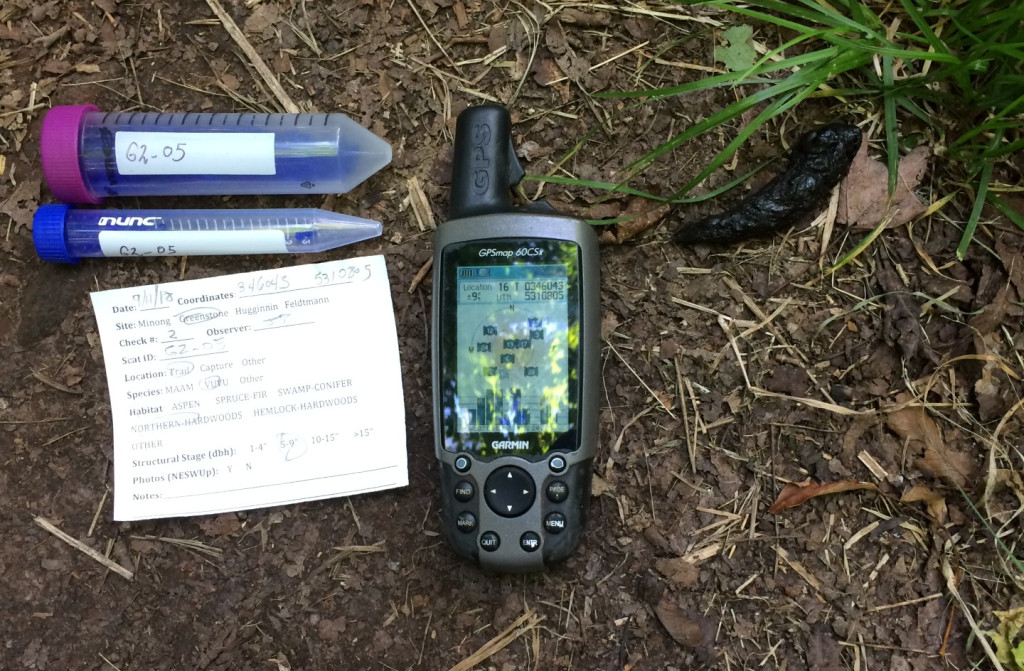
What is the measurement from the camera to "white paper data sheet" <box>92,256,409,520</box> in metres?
1.23

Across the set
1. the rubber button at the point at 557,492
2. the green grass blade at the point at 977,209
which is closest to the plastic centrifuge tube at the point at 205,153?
the rubber button at the point at 557,492

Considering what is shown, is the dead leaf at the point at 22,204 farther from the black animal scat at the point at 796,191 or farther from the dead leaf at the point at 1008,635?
the dead leaf at the point at 1008,635

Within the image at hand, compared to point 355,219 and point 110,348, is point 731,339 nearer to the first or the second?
point 355,219

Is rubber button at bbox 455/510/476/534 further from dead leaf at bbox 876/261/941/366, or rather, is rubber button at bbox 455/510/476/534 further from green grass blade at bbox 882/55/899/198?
green grass blade at bbox 882/55/899/198

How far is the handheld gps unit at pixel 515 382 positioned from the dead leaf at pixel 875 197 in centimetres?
46

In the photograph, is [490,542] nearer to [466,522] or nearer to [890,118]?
[466,522]

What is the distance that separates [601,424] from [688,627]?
36 cm

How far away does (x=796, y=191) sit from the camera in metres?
1.17

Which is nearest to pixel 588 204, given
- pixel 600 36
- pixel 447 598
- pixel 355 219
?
pixel 600 36

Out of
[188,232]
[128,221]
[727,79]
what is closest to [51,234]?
[128,221]

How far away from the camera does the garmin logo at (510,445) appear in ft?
3.71

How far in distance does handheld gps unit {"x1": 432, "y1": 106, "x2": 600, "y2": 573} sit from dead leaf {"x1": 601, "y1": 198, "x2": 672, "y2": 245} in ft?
Answer: 0.31

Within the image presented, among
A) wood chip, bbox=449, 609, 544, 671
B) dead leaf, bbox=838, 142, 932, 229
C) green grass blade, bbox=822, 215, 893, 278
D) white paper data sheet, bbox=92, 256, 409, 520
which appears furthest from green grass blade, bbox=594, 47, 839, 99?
wood chip, bbox=449, 609, 544, 671

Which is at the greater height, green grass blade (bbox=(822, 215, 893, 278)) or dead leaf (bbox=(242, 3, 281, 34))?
dead leaf (bbox=(242, 3, 281, 34))
